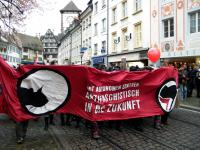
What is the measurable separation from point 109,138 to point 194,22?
14.5m

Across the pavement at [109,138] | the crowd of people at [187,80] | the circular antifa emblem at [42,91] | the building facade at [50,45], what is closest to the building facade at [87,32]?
the crowd of people at [187,80]

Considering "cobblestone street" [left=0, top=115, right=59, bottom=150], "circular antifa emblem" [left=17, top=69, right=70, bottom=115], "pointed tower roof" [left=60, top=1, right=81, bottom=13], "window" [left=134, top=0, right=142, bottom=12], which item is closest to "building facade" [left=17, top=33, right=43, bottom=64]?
"pointed tower roof" [left=60, top=1, right=81, bottom=13]

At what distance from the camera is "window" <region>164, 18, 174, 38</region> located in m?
21.9

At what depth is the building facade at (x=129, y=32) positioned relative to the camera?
25.2 meters

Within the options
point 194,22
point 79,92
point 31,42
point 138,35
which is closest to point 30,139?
point 79,92

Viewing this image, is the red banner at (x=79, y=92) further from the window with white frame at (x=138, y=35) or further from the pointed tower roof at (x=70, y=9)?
the pointed tower roof at (x=70, y=9)

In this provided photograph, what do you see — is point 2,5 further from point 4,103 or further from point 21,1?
point 4,103

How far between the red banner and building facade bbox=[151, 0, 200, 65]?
12.1 m

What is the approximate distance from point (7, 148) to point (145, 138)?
3.05 m

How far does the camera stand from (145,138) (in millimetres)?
7188

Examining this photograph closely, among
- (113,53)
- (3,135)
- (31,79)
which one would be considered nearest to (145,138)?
(31,79)

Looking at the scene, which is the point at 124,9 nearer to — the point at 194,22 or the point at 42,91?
the point at 194,22

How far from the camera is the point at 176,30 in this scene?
21.1 m

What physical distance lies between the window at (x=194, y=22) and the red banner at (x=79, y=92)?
1226cm
